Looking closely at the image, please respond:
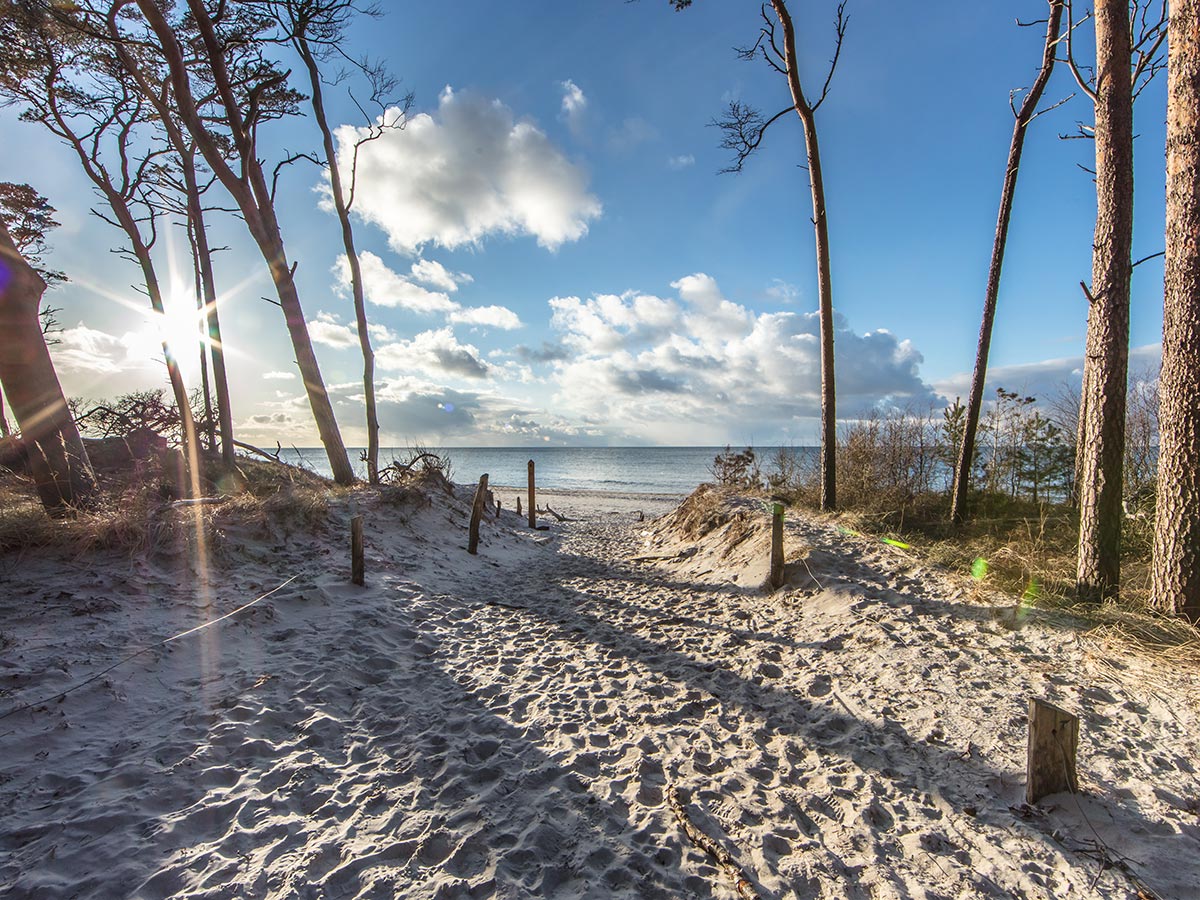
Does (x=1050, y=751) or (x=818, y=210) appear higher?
(x=818, y=210)

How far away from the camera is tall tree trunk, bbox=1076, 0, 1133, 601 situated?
5.22 metres

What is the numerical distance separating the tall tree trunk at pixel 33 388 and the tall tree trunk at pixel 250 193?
14.4ft

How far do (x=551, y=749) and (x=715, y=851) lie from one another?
144 centimetres

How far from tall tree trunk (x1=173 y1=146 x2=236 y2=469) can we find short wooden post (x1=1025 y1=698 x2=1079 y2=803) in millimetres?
15119

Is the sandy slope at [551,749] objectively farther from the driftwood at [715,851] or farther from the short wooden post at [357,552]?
the short wooden post at [357,552]

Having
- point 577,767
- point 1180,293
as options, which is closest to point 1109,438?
point 1180,293

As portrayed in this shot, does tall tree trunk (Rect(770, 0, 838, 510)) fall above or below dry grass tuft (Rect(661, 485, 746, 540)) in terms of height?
above

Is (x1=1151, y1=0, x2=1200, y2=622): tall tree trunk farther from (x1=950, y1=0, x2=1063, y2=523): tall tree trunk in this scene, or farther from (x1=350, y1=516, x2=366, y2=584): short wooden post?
(x1=350, y1=516, x2=366, y2=584): short wooden post

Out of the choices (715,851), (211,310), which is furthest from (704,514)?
(211,310)

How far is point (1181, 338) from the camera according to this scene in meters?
4.50

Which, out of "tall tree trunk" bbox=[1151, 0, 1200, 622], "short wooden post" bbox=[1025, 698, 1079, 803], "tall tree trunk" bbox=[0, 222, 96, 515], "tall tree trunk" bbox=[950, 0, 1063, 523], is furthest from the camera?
"tall tree trunk" bbox=[950, 0, 1063, 523]

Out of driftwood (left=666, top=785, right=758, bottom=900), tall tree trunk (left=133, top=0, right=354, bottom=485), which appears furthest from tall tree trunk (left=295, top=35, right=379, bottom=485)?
driftwood (left=666, top=785, right=758, bottom=900)

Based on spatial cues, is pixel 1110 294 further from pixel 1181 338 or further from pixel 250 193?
pixel 250 193

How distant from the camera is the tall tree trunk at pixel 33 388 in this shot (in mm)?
5809
